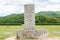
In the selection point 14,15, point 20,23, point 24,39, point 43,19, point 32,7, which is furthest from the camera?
point 14,15

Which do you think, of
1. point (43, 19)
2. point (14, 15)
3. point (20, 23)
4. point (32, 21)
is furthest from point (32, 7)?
point (14, 15)

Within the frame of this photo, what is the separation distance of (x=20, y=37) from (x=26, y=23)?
5.41 ft

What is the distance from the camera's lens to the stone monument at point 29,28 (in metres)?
18.6

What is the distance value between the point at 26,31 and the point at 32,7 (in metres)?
2.37

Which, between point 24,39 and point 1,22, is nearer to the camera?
point 24,39

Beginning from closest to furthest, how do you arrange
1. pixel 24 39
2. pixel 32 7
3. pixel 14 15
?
1. pixel 24 39
2. pixel 32 7
3. pixel 14 15

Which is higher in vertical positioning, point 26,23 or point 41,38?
point 26,23

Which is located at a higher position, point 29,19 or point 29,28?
point 29,19

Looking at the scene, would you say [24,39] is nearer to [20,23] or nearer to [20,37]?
[20,37]

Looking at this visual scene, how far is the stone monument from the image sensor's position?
18.6 metres

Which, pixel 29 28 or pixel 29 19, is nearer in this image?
pixel 29 19

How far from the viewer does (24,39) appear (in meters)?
17.9

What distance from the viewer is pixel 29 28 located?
19594mm

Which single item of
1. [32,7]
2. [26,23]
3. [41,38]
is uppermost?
[32,7]
